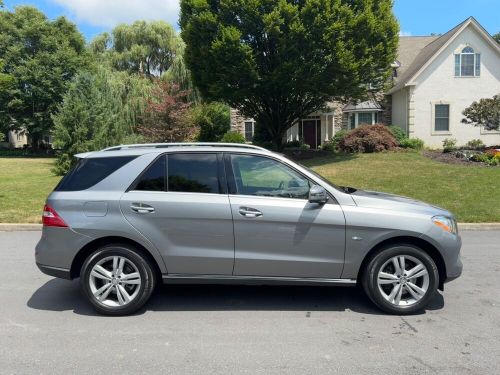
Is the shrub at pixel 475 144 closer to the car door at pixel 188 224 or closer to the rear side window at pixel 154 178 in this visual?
the car door at pixel 188 224

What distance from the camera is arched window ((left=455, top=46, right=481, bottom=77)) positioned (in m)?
27.3

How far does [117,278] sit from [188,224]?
0.91 metres

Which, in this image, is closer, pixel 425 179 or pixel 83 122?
pixel 425 179

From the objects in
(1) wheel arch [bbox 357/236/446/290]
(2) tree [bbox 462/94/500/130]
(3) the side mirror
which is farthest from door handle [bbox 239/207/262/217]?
(2) tree [bbox 462/94/500/130]

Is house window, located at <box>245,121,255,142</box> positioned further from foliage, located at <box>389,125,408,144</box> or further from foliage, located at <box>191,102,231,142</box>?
foliage, located at <box>389,125,408,144</box>

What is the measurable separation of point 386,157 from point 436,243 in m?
17.0

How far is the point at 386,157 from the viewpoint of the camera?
21.1 metres

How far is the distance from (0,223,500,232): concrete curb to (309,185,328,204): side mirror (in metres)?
6.45

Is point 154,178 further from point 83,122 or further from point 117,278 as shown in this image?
point 83,122

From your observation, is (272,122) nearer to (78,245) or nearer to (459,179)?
(459,179)

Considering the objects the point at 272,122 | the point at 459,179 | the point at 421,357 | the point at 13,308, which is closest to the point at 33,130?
the point at 272,122

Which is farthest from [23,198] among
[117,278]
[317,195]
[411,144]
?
[411,144]

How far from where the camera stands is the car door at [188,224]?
4.68 m

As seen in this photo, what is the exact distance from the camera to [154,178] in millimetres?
4859
